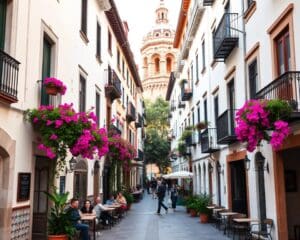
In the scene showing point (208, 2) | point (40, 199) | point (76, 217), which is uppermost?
point (208, 2)

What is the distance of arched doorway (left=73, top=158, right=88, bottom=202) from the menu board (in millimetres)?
4778

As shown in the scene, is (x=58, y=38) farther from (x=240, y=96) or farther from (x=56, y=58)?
(x=240, y=96)

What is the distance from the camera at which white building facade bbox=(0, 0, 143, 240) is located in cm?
865

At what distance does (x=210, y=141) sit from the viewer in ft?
62.6

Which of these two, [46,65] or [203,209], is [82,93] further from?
[203,209]

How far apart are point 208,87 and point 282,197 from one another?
10853 mm

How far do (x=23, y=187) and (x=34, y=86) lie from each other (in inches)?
103

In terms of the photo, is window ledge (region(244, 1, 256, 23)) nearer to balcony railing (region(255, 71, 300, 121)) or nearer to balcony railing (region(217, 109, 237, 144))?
balcony railing (region(217, 109, 237, 144))

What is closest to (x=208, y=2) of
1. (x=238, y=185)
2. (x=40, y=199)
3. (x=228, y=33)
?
(x=228, y=33)

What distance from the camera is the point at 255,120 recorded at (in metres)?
8.60

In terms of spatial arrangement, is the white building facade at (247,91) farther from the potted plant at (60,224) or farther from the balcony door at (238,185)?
the potted plant at (60,224)

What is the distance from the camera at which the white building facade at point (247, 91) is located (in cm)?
996

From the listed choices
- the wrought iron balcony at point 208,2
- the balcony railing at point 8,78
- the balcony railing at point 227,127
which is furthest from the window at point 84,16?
the balcony railing at point 8,78

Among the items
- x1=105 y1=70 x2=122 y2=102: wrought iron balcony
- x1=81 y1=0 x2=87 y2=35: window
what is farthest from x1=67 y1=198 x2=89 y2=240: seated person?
x1=105 y1=70 x2=122 y2=102: wrought iron balcony
